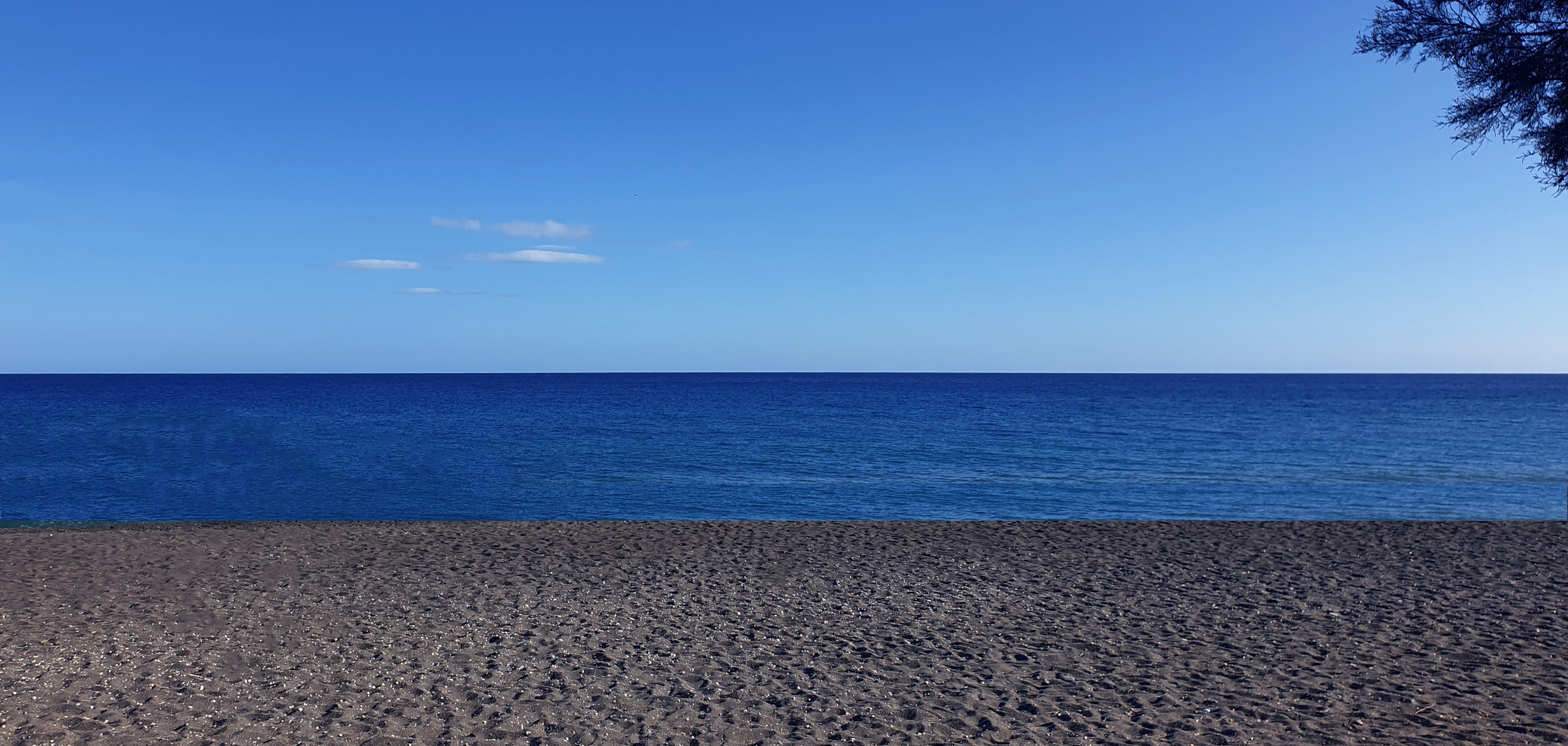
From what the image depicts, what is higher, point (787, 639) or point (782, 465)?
point (787, 639)

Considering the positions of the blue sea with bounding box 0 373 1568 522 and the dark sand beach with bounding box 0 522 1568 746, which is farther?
the blue sea with bounding box 0 373 1568 522

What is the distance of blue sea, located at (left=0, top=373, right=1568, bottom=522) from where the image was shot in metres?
21.5

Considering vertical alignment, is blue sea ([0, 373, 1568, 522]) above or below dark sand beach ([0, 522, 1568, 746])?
below

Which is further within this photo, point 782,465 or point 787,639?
point 782,465

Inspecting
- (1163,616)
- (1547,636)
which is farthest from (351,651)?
(1547,636)

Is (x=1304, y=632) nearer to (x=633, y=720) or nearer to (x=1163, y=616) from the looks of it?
(x=1163, y=616)

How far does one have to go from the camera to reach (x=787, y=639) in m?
7.71

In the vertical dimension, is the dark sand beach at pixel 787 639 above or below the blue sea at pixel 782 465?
above

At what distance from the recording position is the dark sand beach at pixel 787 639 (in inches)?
228

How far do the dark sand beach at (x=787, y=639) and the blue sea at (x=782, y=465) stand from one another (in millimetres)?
8599

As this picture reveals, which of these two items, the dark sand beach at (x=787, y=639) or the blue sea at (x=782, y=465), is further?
the blue sea at (x=782, y=465)

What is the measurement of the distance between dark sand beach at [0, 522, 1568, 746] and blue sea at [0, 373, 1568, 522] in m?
8.60

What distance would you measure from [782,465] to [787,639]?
23.8 m

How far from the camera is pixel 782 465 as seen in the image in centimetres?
3152
